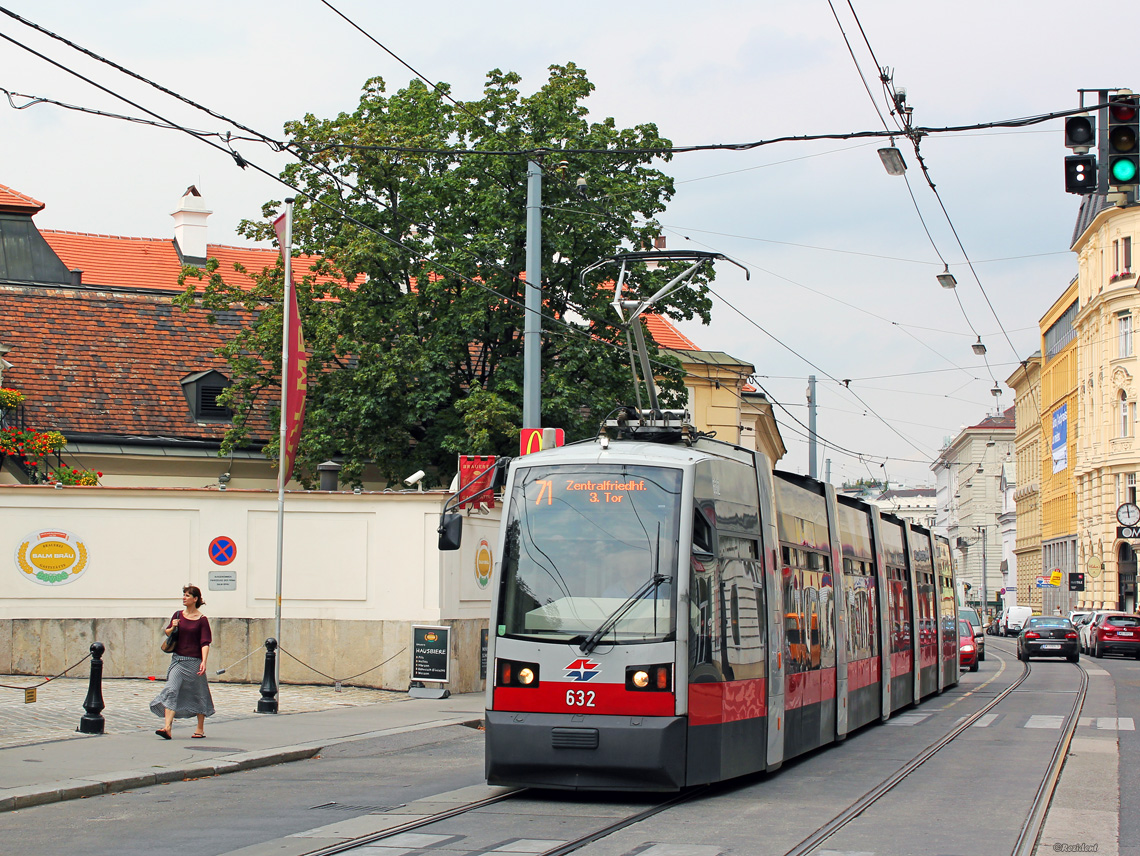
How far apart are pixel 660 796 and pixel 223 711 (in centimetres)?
851

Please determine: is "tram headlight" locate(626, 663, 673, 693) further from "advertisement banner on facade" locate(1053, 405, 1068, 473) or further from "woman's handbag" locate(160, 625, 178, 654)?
"advertisement banner on facade" locate(1053, 405, 1068, 473)

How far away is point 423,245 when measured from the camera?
29703 millimetres

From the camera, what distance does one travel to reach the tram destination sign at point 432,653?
Result: 20.9 m

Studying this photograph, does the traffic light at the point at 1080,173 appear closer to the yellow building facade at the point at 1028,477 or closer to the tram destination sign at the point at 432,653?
the tram destination sign at the point at 432,653

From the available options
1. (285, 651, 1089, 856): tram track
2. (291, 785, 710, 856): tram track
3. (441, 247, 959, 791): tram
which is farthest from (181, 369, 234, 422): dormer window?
(291, 785, 710, 856): tram track

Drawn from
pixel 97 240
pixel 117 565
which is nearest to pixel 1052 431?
pixel 97 240

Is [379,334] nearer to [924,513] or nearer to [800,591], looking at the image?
[800,591]

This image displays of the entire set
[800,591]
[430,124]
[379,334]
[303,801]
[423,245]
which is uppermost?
[430,124]

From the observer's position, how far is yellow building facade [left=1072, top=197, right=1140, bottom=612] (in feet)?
233

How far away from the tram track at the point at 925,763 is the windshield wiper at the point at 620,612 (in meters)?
2.16

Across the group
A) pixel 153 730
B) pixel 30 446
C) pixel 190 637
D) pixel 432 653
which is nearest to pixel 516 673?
pixel 190 637

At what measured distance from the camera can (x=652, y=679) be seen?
35.1 ft

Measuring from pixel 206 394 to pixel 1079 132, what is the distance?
2429cm

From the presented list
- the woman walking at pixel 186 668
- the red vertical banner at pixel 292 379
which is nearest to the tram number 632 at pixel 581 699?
the woman walking at pixel 186 668
